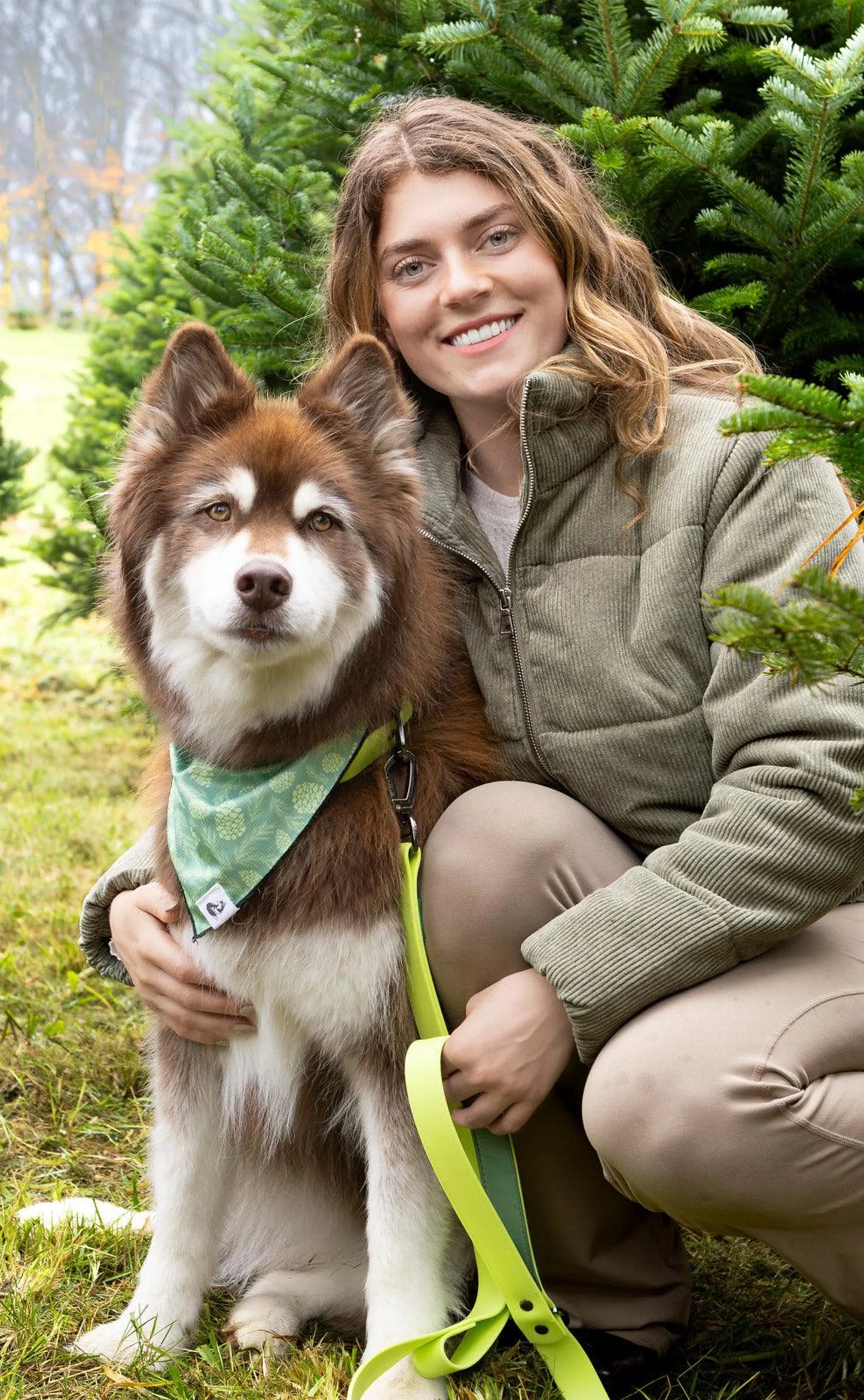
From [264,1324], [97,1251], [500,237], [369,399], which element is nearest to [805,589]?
[369,399]

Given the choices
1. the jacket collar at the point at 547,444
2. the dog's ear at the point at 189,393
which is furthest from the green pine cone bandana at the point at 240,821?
the dog's ear at the point at 189,393

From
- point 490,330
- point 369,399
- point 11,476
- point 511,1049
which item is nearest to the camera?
point 511,1049

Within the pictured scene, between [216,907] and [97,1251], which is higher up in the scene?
[216,907]

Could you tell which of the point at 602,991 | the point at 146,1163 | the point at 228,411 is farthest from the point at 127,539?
the point at 146,1163

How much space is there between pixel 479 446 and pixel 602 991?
1.18 meters

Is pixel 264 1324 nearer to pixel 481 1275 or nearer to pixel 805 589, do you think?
pixel 481 1275

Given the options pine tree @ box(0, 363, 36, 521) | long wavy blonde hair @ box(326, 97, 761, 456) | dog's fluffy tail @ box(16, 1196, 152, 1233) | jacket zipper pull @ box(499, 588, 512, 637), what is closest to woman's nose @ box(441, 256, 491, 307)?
long wavy blonde hair @ box(326, 97, 761, 456)

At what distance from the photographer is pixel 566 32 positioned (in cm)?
301

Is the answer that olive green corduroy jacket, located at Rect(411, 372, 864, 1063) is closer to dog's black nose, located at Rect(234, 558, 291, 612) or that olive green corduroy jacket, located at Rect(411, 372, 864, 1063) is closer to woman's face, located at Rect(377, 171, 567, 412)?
woman's face, located at Rect(377, 171, 567, 412)

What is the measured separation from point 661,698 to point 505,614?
0.36 m

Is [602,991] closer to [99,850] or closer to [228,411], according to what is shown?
[228,411]

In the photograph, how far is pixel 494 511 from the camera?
2.50m

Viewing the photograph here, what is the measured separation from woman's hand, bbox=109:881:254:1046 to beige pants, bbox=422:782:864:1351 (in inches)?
15.6

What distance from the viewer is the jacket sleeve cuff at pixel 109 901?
2.47 m
